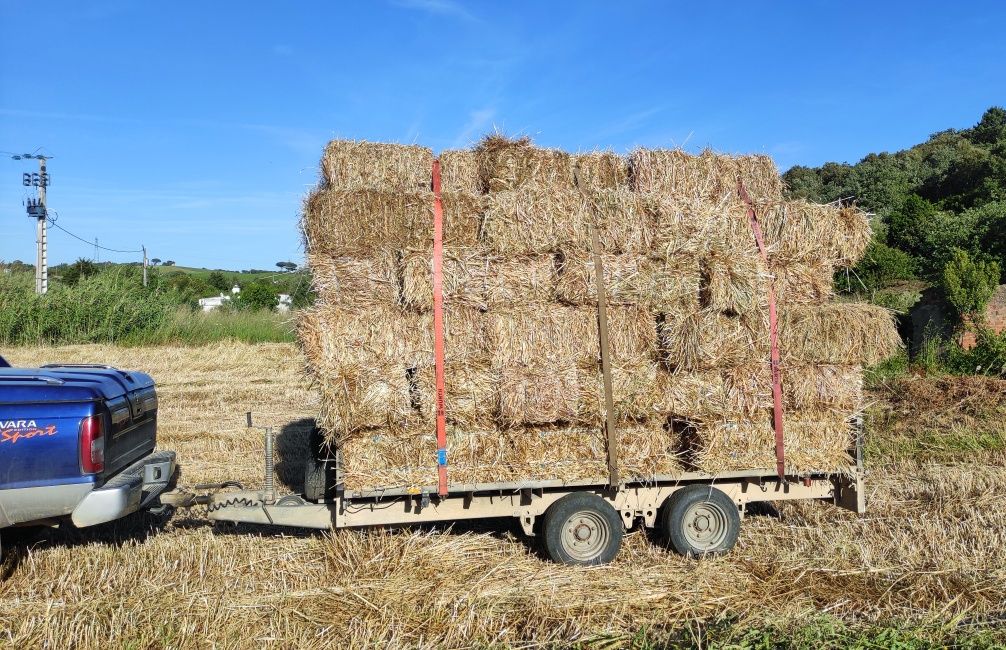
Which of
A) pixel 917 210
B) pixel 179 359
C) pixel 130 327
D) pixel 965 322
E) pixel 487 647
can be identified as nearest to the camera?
pixel 487 647

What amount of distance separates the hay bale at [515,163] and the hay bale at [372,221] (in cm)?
102

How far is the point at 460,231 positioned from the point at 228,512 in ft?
9.80

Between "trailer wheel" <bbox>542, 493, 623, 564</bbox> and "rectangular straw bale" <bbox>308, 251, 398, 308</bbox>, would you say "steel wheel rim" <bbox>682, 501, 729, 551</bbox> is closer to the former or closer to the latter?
"trailer wheel" <bbox>542, 493, 623, 564</bbox>

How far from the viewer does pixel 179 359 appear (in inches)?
708

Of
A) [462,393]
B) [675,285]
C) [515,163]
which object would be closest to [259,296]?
[515,163]

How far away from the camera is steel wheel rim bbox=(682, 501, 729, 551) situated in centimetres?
610

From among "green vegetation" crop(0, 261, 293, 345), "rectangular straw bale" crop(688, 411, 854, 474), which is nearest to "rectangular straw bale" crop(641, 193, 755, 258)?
"rectangular straw bale" crop(688, 411, 854, 474)

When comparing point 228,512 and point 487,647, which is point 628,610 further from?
point 228,512

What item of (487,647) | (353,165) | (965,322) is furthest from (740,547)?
(965,322)

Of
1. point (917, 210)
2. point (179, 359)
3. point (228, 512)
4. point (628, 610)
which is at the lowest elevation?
point (628, 610)

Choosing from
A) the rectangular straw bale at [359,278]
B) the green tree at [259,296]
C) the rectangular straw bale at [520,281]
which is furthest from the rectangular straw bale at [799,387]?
the green tree at [259,296]

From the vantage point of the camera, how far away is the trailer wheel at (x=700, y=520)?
6043 mm

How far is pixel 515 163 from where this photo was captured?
22.4 ft

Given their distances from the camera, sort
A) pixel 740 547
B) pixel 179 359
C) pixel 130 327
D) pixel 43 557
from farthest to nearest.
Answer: pixel 130 327 → pixel 179 359 → pixel 740 547 → pixel 43 557
